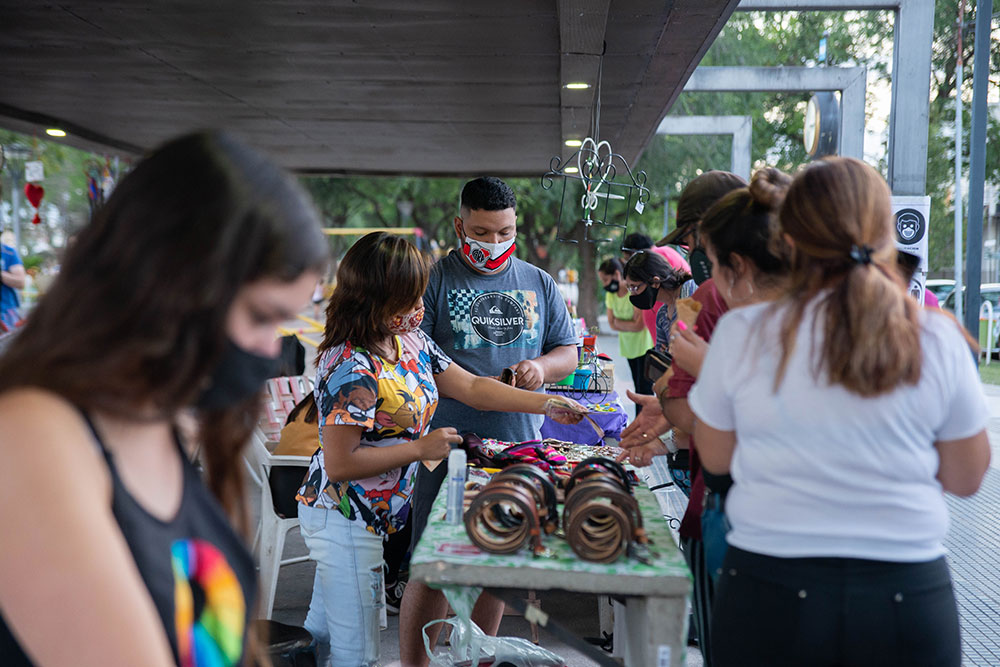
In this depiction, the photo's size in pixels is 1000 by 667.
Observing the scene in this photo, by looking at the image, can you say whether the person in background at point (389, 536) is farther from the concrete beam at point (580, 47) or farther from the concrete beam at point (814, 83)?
the concrete beam at point (814, 83)

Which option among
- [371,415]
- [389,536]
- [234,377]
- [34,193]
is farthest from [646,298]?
[34,193]

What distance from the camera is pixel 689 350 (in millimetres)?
2180

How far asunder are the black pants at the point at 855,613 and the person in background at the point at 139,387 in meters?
1.10

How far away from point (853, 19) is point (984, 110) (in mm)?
A: 17291

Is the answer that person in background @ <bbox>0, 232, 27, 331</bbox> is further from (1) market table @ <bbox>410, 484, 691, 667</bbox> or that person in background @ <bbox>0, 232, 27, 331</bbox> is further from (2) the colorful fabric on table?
(1) market table @ <bbox>410, 484, 691, 667</bbox>

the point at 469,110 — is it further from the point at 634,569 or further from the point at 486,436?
the point at 634,569

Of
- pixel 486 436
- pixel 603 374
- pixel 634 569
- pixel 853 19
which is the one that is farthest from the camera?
pixel 853 19


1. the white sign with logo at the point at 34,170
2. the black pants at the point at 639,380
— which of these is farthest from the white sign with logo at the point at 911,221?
the white sign with logo at the point at 34,170

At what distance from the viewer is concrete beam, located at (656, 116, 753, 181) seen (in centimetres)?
1204

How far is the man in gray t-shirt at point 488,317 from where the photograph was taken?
3465 millimetres

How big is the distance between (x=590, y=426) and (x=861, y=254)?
3.29 meters

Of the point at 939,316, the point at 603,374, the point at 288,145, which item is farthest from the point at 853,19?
the point at 939,316

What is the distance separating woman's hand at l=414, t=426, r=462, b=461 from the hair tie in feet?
4.75

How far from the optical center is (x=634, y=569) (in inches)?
77.5
